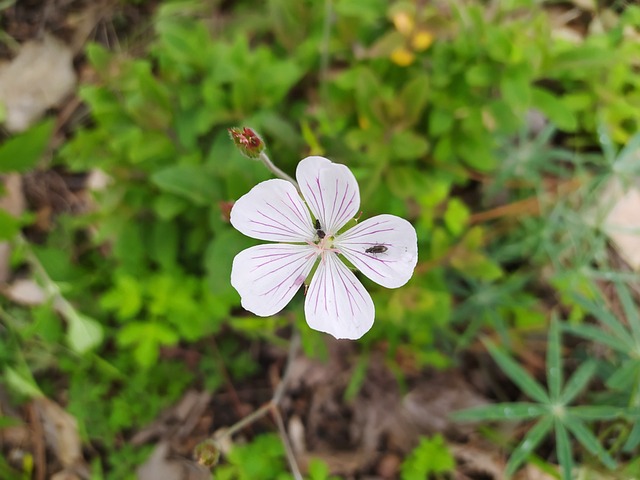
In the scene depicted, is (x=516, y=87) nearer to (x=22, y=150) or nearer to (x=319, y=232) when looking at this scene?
(x=319, y=232)

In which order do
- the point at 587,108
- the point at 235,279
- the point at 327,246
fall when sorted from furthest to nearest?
1. the point at 587,108
2. the point at 327,246
3. the point at 235,279

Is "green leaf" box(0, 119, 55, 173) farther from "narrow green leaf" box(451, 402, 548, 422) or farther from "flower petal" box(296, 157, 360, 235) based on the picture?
"narrow green leaf" box(451, 402, 548, 422)

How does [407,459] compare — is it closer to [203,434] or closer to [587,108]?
[203,434]

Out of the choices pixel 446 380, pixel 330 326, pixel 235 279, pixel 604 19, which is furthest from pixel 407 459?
pixel 604 19

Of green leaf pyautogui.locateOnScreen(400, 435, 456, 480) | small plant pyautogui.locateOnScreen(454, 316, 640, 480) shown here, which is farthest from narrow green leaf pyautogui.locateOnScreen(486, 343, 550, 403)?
green leaf pyautogui.locateOnScreen(400, 435, 456, 480)

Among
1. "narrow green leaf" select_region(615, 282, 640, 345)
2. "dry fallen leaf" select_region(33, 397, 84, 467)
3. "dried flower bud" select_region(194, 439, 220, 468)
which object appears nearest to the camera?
"dried flower bud" select_region(194, 439, 220, 468)

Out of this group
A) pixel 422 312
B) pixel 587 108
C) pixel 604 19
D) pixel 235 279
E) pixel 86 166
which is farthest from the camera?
pixel 604 19
